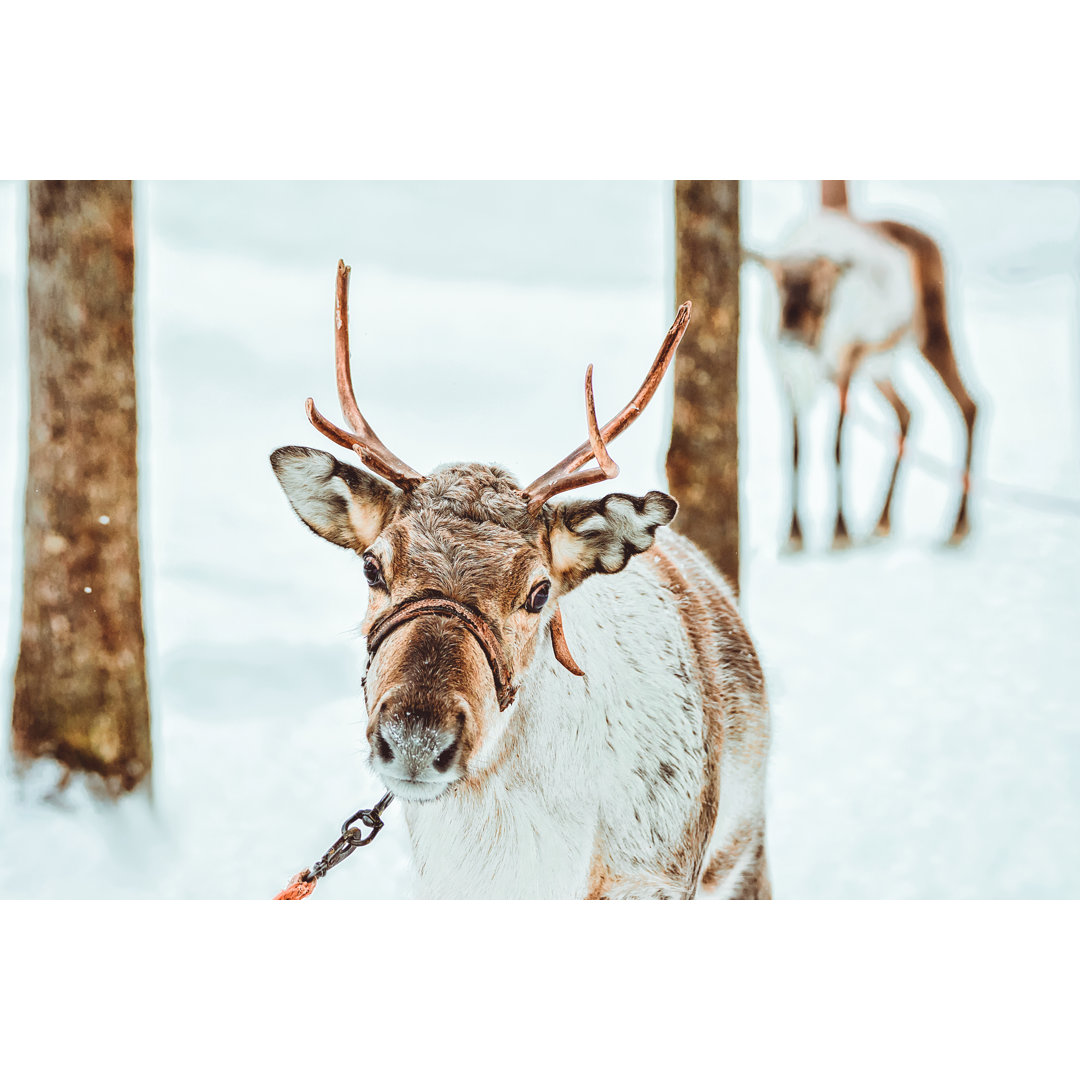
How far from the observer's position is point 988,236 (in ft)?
8.04

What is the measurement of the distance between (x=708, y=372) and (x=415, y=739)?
125 cm

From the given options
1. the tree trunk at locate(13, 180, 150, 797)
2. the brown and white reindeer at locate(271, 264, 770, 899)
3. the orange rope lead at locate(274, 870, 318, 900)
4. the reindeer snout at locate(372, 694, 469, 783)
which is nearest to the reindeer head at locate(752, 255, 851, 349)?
the brown and white reindeer at locate(271, 264, 770, 899)

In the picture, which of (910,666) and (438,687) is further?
(910,666)

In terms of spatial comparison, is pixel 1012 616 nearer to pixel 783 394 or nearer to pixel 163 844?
pixel 783 394

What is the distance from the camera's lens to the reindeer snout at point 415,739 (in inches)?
61.7

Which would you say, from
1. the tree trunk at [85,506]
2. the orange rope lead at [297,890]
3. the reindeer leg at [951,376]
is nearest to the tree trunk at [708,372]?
the reindeer leg at [951,376]

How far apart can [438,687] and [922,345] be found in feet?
5.08

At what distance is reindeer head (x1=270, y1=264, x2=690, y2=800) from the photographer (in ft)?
5.24

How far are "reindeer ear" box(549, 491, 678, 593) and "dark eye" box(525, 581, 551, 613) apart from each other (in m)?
0.04

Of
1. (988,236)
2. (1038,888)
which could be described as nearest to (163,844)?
(1038,888)

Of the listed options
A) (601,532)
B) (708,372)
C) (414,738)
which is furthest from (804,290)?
(414,738)

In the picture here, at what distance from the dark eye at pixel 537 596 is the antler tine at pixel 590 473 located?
4.9 inches

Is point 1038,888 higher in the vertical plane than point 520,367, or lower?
lower
